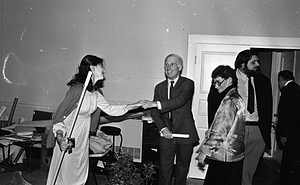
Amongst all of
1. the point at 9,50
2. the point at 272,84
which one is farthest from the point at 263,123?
the point at 9,50

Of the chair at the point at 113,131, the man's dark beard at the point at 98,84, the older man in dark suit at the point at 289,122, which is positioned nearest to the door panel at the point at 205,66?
the older man in dark suit at the point at 289,122

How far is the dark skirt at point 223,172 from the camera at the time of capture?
1945 mm

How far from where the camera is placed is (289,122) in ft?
6.89

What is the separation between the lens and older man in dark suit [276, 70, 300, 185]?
2.10m

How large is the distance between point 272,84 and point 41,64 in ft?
5.08

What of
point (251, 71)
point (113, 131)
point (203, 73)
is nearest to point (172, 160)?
point (113, 131)

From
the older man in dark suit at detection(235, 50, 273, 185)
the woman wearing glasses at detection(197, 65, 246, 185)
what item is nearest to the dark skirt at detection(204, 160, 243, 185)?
the woman wearing glasses at detection(197, 65, 246, 185)

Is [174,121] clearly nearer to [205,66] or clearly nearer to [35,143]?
[205,66]

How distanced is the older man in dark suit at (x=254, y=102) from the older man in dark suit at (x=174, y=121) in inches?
12.6

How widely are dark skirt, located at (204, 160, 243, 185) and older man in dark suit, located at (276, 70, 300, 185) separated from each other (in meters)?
0.36

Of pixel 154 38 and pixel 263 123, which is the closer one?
pixel 263 123

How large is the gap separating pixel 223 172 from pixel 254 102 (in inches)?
18.7

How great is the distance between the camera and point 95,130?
1.99 meters

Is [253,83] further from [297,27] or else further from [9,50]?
[9,50]
